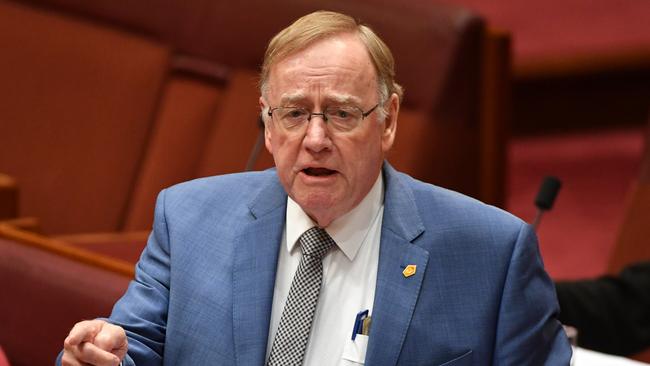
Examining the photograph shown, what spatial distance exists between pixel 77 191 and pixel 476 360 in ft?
4.68

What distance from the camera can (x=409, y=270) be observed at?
1.17 meters

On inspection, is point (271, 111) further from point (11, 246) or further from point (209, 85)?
point (209, 85)

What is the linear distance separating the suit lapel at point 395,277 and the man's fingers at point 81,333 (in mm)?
261

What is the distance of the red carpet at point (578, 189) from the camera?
2727mm

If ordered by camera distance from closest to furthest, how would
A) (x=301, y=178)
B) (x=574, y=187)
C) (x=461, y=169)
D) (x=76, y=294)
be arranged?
(x=301, y=178), (x=76, y=294), (x=461, y=169), (x=574, y=187)

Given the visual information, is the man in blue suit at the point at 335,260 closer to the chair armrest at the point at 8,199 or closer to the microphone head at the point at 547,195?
the microphone head at the point at 547,195

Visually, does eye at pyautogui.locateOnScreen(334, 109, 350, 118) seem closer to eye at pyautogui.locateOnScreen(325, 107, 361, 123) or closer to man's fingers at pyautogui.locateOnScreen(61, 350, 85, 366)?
eye at pyautogui.locateOnScreen(325, 107, 361, 123)

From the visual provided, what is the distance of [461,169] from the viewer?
2287 millimetres

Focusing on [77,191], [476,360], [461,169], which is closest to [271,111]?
[476,360]

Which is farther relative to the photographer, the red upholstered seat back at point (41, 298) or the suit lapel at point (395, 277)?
the red upholstered seat back at point (41, 298)

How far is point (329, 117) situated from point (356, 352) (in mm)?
229

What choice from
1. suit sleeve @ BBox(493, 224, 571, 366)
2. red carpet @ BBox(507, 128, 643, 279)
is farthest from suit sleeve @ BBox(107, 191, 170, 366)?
red carpet @ BBox(507, 128, 643, 279)

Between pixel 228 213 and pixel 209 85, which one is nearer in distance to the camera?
pixel 228 213

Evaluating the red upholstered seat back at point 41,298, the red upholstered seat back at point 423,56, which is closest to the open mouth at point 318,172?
the red upholstered seat back at point 41,298
